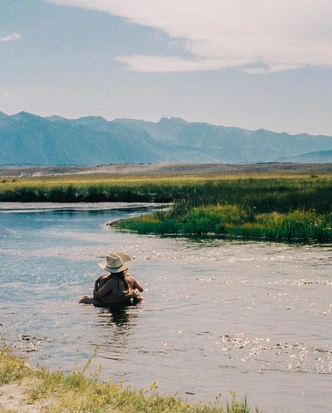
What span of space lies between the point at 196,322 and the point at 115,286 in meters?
2.95

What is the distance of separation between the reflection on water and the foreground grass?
1.33 m

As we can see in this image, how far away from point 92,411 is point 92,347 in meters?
5.51

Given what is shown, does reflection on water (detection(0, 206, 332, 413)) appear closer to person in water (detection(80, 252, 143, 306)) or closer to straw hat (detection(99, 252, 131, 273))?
person in water (detection(80, 252, 143, 306))

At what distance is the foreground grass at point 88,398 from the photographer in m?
9.47

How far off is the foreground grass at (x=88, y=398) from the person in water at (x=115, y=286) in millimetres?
7022

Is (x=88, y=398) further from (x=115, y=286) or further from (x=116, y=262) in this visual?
(x=115, y=286)

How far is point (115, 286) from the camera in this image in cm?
1878

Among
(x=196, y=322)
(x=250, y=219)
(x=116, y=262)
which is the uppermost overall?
(x=116, y=262)

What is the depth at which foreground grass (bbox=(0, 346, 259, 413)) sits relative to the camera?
947cm

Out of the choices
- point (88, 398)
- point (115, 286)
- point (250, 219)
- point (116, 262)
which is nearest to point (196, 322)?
point (116, 262)

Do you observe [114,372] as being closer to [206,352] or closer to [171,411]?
[206,352]

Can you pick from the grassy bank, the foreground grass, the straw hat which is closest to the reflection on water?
the straw hat

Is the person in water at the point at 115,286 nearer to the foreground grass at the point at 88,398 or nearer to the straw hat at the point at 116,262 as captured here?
the straw hat at the point at 116,262

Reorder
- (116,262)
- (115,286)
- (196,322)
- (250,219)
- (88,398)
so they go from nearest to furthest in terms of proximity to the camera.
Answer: (88,398) < (196,322) < (116,262) < (115,286) < (250,219)
